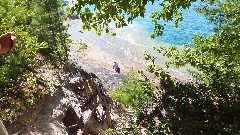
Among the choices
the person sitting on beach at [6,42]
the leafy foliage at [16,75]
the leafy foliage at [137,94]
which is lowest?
the leafy foliage at [137,94]

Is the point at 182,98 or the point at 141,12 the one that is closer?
the point at 141,12

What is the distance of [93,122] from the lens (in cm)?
1562

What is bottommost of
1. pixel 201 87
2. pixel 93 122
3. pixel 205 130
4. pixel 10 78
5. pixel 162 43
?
→ pixel 162 43

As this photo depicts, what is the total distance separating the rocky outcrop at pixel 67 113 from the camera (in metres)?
11.4

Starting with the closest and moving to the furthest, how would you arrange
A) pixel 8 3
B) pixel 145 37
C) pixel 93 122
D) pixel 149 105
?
pixel 8 3
pixel 93 122
pixel 149 105
pixel 145 37

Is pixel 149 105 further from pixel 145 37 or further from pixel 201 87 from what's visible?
pixel 145 37

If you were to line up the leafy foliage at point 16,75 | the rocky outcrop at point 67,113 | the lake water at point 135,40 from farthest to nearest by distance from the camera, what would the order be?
the lake water at point 135,40 → the rocky outcrop at point 67,113 → the leafy foliage at point 16,75

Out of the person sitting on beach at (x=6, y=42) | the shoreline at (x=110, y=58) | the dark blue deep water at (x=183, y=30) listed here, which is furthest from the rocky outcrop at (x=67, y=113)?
the dark blue deep water at (x=183, y=30)

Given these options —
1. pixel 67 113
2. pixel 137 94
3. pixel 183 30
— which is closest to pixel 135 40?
pixel 183 30

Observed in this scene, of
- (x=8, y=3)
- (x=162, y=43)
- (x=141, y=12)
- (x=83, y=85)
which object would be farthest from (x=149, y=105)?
(x=162, y=43)

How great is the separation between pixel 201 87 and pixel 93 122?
20.2 feet

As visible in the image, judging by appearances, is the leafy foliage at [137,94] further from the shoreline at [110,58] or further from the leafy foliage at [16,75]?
the shoreline at [110,58]

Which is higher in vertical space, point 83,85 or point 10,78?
point 10,78

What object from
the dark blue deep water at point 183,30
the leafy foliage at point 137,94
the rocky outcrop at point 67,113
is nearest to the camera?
the rocky outcrop at point 67,113
